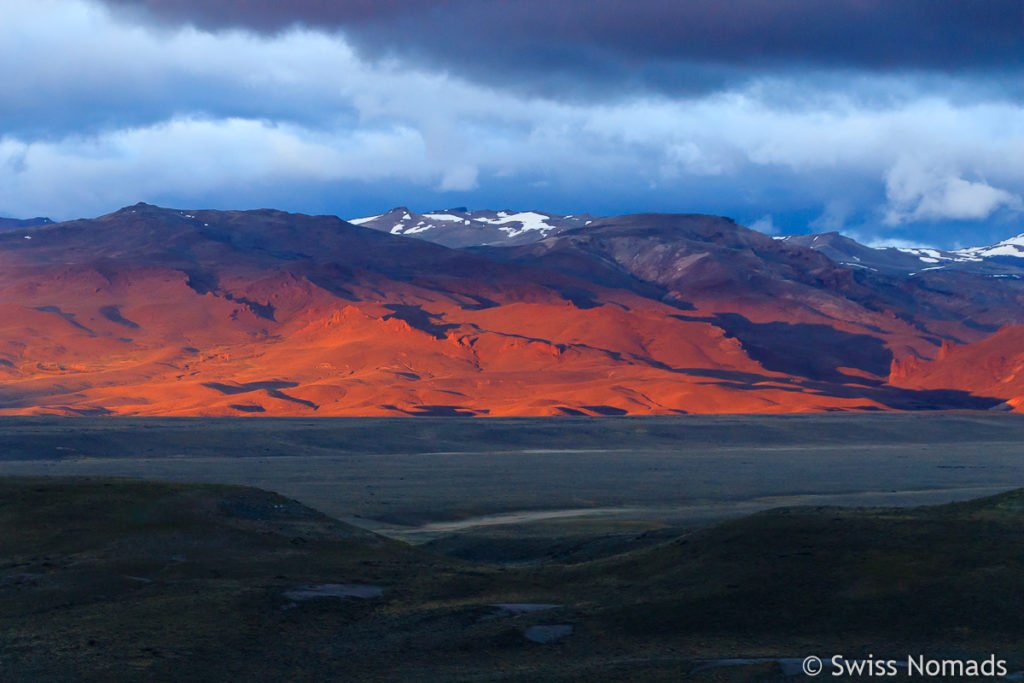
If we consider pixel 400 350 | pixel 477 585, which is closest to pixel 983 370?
pixel 400 350

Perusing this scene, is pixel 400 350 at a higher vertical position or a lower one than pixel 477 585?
higher

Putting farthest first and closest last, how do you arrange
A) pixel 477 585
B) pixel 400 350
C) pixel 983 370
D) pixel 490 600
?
pixel 400 350 → pixel 983 370 → pixel 477 585 → pixel 490 600

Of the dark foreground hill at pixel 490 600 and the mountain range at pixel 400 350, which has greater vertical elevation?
the mountain range at pixel 400 350

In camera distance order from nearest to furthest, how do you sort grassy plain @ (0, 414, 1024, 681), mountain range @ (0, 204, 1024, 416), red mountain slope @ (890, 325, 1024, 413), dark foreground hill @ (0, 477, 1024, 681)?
dark foreground hill @ (0, 477, 1024, 681) < grassy plain @ (0, 414, 1024, 681) < mountain range @ (0, 204, 1024, 416) < red mountain slope @ (890, 325, 1024, 413)

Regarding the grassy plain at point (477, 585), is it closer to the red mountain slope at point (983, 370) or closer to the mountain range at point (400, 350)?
the mountain range at point (400, 350)

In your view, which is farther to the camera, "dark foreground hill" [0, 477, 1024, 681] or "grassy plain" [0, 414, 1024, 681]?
"grassy plain" [0, 414, 1024, 681]

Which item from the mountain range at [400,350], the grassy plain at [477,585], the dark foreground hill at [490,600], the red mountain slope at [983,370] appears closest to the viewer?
the dark foreground hill at [490,600]

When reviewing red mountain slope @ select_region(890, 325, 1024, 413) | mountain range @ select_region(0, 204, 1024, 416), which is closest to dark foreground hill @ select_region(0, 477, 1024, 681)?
mountain range @ select_region(0, 204, 1024, 416)

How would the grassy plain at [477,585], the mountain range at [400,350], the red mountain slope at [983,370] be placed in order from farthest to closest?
the red mountain slope at [983,370]
the mountain range at [400,350]
the grassy plain at [477,585]

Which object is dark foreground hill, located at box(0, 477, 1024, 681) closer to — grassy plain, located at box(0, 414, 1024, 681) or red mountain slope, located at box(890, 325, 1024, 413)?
grassy plain, located at box(0, 414, 1024, 681)

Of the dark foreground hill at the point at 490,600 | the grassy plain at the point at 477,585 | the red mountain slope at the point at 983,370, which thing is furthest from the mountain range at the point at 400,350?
the dark foreground hill at the point at 490,600

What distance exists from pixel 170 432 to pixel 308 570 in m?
51.1

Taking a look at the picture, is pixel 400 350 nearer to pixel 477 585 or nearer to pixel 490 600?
pixel 477 585

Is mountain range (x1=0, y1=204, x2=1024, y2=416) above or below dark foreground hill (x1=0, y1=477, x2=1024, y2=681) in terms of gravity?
above
